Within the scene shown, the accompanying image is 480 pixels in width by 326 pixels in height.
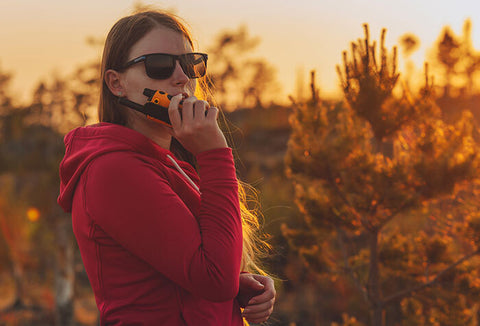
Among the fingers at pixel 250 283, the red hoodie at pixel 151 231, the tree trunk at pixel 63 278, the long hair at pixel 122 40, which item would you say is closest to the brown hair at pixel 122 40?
the long hair at pixel 122 40

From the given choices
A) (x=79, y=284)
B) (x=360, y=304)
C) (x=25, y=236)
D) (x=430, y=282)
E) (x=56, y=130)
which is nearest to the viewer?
(x=430, y=282)

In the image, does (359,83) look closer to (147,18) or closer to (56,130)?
(147,18)

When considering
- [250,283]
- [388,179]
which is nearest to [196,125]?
[250,283]

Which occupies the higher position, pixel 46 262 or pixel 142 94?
pixel 142 94

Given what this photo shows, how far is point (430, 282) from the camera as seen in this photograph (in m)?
5.85

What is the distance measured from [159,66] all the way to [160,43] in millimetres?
98

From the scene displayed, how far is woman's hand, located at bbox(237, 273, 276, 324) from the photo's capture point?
5.21ft

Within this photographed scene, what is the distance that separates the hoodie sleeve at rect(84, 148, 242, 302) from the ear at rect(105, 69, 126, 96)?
1.31 ft

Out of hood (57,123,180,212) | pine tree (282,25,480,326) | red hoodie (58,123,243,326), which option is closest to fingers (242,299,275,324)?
red hoodie (58,123,243,326)

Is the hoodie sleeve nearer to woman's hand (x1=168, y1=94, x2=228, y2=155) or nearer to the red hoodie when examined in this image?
the red hoodie

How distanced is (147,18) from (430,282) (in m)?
5.44

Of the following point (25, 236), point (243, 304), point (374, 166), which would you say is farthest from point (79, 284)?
point (243, 304)

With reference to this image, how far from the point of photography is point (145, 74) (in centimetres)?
152

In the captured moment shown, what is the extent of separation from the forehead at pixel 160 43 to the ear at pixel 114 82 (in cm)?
9
